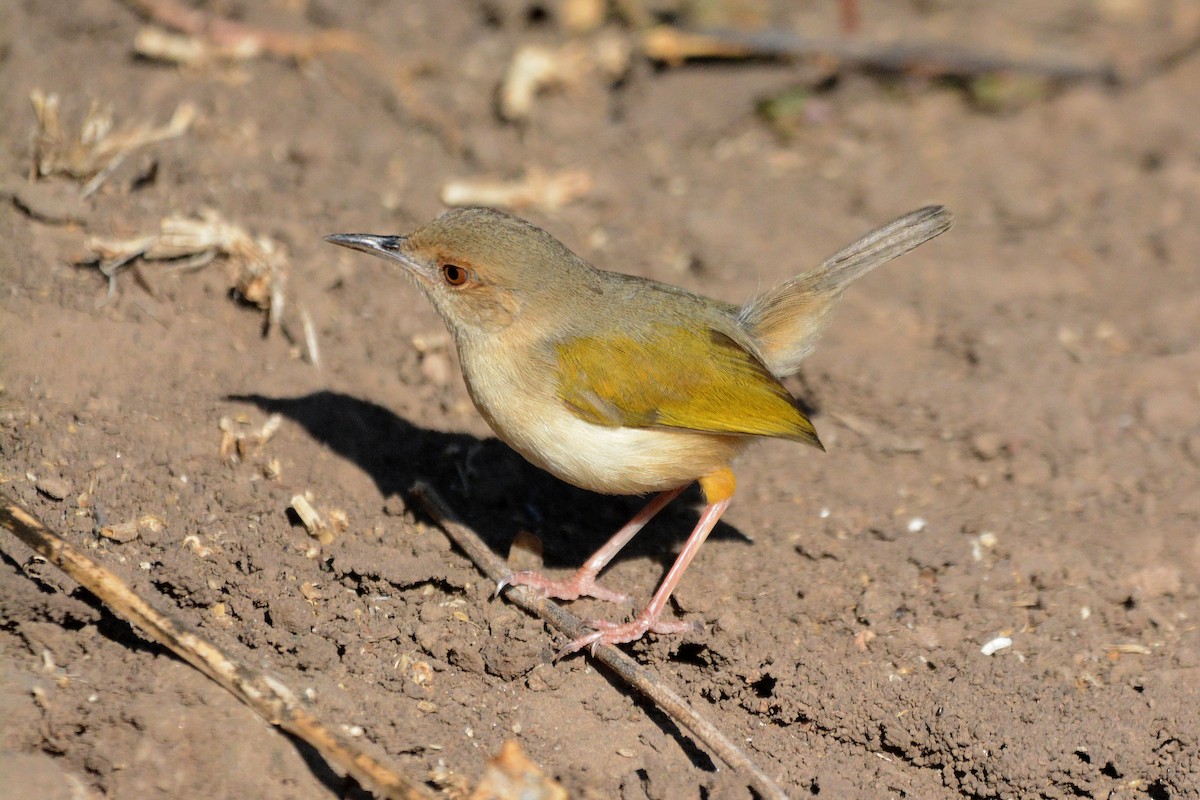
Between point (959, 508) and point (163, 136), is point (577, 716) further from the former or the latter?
point (163, 136)

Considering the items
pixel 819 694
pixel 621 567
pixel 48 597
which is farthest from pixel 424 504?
pixel 819 694

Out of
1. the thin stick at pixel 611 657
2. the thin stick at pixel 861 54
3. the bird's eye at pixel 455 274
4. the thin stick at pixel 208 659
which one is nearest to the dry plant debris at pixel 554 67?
the thin stick at pixel 861 54

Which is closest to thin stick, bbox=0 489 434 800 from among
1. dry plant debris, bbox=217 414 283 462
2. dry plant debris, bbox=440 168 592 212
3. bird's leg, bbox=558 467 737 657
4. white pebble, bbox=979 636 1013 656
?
dry plant debris, bbox=217 414 283 462

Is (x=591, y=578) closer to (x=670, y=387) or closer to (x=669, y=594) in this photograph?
(x=669, y=594)

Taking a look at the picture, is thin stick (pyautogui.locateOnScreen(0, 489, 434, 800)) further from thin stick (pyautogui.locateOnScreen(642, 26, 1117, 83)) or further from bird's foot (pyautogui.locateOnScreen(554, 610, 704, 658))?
thin stick (pyautogui.locateOnScreen(642, 26, 1117, 83))

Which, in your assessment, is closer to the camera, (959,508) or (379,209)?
(959,508)

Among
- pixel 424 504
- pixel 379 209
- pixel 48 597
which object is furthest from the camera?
pixel 379 209

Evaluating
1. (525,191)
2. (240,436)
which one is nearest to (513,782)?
(240,436)

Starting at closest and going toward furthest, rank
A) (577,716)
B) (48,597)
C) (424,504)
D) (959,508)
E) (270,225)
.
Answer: (48,597), (577,716), (424,504), (959,508), (270,225)
